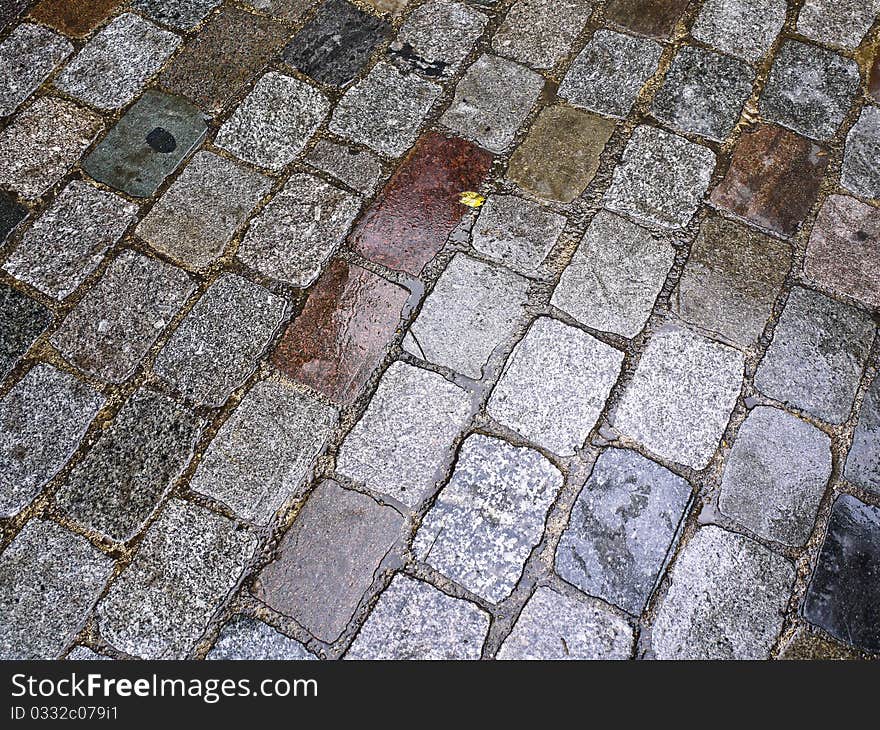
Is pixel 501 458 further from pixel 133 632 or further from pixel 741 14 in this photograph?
pixel 741 14

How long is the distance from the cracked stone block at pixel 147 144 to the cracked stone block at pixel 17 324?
57cm

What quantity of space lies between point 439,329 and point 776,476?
1.22 metres

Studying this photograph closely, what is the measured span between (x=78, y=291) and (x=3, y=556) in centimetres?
96

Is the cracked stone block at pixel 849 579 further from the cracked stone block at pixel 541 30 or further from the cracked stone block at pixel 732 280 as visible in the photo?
the cracked stone block at pixel 541 30

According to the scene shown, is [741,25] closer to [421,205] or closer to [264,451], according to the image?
[421,205]

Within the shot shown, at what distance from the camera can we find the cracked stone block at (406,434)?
7.91ft

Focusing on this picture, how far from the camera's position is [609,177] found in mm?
2893

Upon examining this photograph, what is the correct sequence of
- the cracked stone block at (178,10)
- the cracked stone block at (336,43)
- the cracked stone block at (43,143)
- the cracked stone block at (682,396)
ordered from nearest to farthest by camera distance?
the cracked stone block at (682,396) < the cracked stone block at (43,143) < the cracked stone block at (336,43) < the cracked stone block at (178,10)

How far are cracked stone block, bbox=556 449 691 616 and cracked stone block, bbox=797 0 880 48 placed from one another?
2.17m

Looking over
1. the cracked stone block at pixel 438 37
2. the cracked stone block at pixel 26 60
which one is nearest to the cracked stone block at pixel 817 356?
the cracked stone block at pixel 438 37

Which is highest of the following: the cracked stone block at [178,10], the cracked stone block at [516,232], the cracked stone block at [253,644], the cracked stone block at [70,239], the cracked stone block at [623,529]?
the cracked stone block at [178,10]

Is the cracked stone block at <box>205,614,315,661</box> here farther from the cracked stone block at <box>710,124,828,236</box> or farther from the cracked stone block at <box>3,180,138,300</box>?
the cracked stone block at <box>710,124,828,236</box>

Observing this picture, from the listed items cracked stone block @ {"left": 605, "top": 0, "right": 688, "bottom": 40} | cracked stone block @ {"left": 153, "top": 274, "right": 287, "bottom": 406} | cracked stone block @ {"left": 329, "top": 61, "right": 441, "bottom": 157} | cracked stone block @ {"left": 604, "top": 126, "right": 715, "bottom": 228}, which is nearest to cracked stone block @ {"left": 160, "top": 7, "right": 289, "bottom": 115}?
cracked stone block @ {"left": 329, "top": 61, "right": 441, "bottom": 157}

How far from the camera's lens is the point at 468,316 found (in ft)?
8.67
